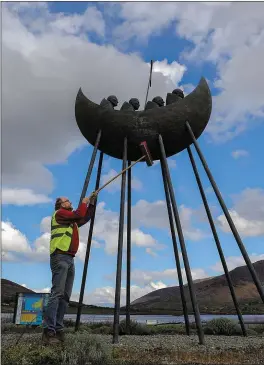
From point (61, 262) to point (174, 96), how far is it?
6098mm

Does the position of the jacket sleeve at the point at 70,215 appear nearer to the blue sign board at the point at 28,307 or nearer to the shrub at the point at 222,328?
the blue sign board at the point at 28,307

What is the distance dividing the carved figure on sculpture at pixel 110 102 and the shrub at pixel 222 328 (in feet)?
25.1

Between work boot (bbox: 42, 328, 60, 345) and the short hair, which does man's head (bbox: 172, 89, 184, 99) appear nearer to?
the short hair

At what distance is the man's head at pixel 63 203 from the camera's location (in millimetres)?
7805

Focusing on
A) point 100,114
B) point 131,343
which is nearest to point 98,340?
point 131,343

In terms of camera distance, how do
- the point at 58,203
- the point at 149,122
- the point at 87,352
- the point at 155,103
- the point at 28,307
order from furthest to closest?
the point at 28,307 < the point at 155,103 < the point at 149,122 < the point at 58,203 < the point at 87,352

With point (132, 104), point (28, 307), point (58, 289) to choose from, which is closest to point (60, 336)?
point (58, 289)

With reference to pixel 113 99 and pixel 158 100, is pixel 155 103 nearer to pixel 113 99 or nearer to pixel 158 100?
pixel 158 100

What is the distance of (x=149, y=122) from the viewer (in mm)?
10680

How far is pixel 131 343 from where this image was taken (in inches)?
333

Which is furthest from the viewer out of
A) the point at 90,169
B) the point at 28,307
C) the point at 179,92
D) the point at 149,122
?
the point at 28,307

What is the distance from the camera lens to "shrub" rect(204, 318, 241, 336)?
1228 centimetres

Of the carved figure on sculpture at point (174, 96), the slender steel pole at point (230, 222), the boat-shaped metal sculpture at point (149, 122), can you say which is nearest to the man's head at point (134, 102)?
the boat-shaped metal sculpture at point (149, 122)

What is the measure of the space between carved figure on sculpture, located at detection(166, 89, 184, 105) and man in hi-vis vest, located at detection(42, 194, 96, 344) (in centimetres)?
479
